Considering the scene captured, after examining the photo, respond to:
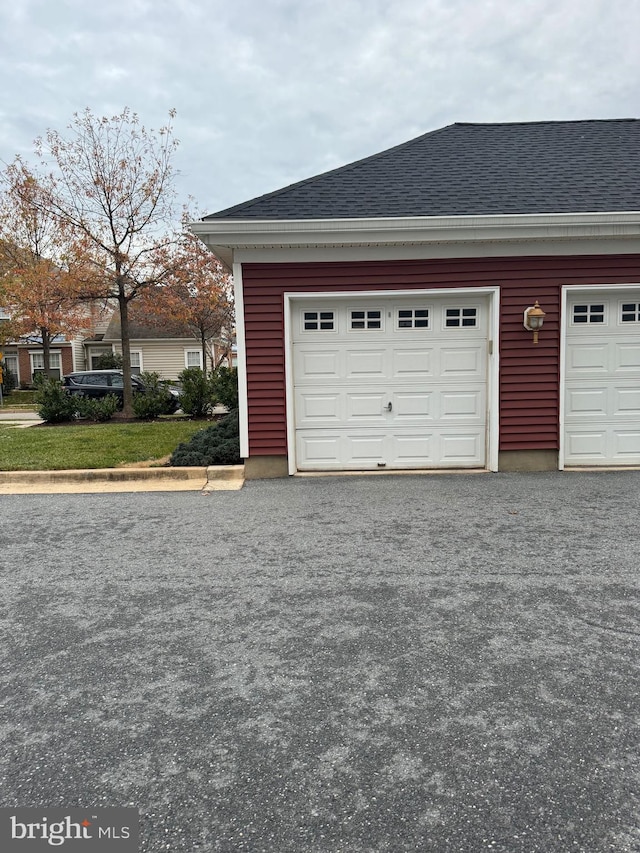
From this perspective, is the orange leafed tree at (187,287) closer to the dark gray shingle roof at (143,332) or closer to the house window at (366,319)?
the house window at (366,319)

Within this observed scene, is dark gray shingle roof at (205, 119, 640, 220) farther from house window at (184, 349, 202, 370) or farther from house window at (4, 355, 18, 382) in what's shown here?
house window at (4, 355, 18, 382)

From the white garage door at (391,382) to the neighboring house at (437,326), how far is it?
0.02 meters

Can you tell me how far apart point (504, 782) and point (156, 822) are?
1175 mm

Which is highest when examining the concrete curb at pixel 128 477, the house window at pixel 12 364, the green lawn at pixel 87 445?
the house window at pixel 12 364

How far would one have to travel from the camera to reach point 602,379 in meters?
7.25

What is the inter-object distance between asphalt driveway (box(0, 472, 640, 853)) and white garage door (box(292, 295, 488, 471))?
231 cm

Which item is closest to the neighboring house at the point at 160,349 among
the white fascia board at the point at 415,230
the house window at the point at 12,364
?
the house window at the point at 12,364

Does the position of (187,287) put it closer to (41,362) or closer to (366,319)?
(366,319)

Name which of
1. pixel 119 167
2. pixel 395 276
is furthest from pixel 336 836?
pixel 119 167

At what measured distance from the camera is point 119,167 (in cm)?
1380

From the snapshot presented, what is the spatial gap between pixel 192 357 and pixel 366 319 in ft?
81.0

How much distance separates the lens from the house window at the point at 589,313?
7.19 meters

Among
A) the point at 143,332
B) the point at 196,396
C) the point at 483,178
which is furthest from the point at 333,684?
the point at 143,332

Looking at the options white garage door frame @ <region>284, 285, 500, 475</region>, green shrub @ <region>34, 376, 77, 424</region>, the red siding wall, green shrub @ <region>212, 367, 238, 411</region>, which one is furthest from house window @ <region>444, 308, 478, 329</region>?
green shrub @ <region>34, 376, 77, 424</region>
